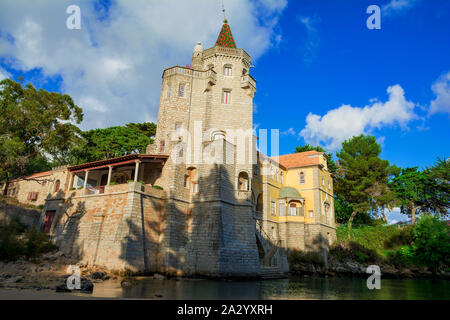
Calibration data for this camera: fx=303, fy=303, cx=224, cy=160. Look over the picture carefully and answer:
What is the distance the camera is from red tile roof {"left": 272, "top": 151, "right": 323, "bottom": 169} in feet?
113

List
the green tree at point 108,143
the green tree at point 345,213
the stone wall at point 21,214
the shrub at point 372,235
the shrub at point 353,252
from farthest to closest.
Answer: the green tree at point 345,213
the green tree at point 108,143
the shrub at point 372,235
the shrub at point 353,252
the stone wall at point 21,214

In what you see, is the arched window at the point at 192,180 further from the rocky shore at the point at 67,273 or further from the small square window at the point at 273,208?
the small square window at the point at 273,208

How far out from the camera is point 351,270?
3120 centimetres

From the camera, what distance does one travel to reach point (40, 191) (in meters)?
30.5

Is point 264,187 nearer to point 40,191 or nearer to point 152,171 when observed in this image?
point 152,171

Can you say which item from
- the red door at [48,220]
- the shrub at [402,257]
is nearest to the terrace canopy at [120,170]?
the red door at [48,220]

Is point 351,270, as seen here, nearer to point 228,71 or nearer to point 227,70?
point 228,71

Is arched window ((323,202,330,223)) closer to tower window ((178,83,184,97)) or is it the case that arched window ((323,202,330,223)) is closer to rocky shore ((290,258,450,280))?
rocky shore ((290,258,450,280))

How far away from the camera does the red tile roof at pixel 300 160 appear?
3441 centimetres

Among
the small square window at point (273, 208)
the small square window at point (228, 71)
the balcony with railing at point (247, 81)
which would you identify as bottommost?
the small square window at point (273, 208)

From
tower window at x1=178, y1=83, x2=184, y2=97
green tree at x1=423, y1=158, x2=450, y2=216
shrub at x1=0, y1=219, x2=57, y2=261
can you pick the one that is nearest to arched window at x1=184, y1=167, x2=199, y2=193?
tower window at x1=178, y1=83, x2=184, y2=97

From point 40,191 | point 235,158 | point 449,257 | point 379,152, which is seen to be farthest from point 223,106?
point 449,257

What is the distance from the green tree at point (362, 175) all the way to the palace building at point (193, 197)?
878 cm

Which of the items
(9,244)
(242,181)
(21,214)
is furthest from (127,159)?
(21,214)
